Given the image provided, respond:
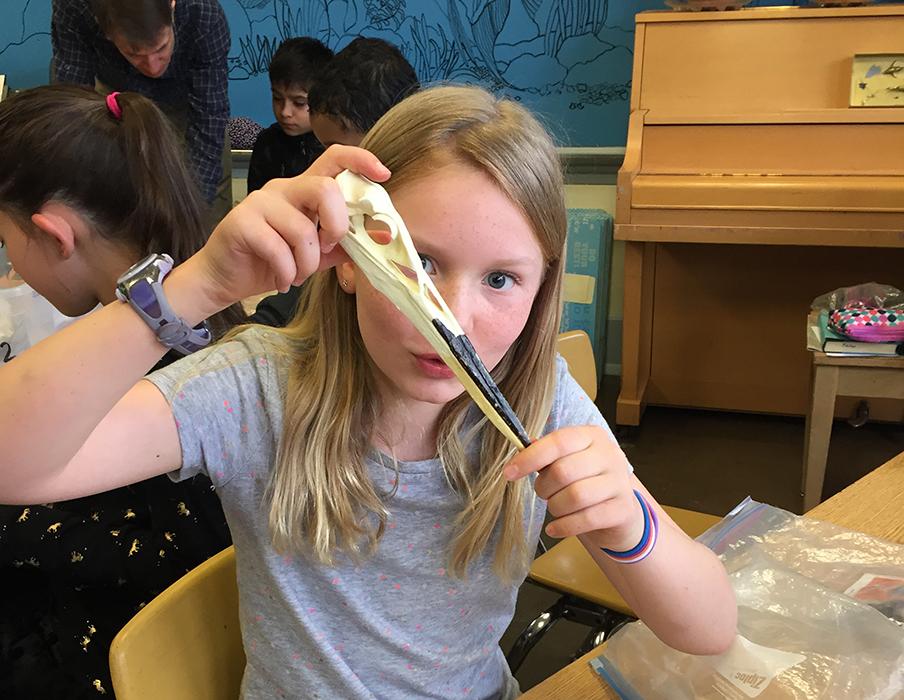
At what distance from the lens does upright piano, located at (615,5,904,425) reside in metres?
2.61

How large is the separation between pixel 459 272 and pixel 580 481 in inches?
9.2

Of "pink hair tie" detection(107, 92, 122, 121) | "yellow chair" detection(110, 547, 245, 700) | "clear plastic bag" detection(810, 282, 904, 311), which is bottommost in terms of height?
"clear plastic bag" detection(810, 282, 904, 311)

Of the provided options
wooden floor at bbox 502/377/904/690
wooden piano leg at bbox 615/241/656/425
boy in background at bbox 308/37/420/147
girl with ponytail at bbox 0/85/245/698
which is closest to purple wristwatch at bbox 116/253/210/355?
girl with ponytail at bbox 0/85/245/698

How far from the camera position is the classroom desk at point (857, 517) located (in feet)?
2.34

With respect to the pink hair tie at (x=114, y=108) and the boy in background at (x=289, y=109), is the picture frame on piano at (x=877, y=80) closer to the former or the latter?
the boy in background at (x=289, y=109)

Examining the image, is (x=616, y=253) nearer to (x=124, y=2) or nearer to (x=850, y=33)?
(x=850, y=33)

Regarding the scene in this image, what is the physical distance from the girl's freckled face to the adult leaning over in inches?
62.8

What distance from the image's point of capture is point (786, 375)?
3.22 metres

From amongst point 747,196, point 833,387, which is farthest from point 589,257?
point 833,387

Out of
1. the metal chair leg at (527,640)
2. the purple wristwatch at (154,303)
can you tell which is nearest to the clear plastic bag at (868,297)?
the metal chair leg at (527,640)

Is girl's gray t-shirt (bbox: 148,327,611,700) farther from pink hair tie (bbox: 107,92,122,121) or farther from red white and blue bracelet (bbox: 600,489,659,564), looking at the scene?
pink hair tie (bbox: 107,92,122,121)

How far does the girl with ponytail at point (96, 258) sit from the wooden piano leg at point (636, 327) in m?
1.89

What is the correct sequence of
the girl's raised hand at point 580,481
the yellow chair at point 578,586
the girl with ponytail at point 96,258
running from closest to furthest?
the girl's raised hand at point 580,481 < the girl with ponytail at point 96,258 < the yellow chair at point 578,586

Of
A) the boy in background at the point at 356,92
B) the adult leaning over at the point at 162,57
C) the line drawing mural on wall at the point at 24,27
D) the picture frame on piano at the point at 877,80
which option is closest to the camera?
the boy in background at the point at 356,92
